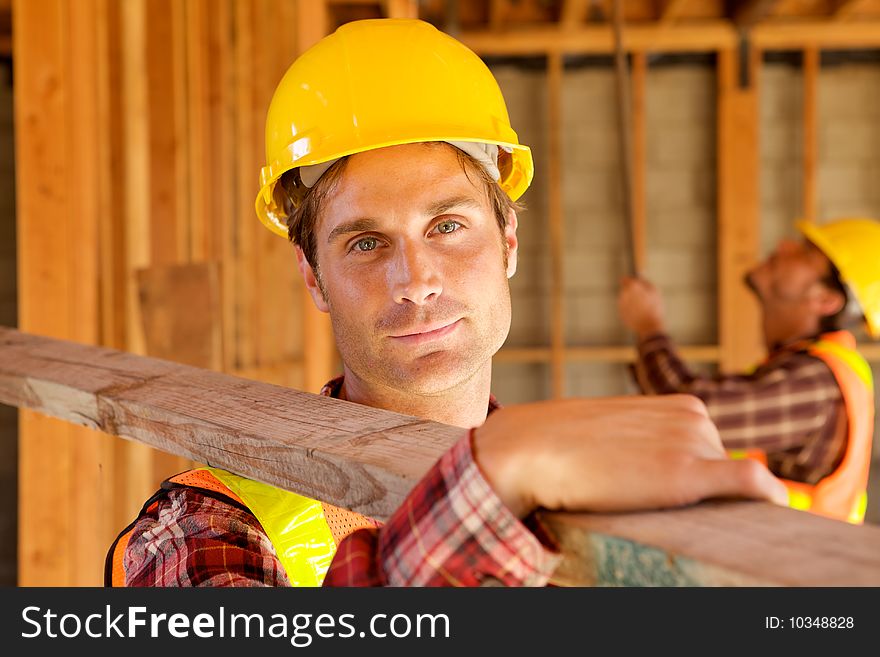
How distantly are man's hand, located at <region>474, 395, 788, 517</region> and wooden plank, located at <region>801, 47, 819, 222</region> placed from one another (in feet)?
22.8

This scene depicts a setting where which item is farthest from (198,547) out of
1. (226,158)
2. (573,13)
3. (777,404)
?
(573,13)

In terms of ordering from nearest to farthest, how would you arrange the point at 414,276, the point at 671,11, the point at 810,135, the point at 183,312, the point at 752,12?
the point at 414,276 < the point at 183,312 < the point at 752,12 < the point at 671,11 < the point at 810,135

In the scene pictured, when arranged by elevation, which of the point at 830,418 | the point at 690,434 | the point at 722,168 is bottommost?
the point at 690,434

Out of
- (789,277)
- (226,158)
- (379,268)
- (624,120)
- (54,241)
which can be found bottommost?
(379,268)

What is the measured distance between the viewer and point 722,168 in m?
7.09

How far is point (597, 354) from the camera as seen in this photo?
23.6 ft

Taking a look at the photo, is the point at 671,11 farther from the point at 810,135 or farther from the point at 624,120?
the point at 624,120

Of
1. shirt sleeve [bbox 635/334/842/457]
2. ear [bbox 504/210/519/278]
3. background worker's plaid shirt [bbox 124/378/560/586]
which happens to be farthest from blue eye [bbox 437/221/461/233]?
shirt sleeve [bbox 635/334/842/457]

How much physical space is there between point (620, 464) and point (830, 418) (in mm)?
3595

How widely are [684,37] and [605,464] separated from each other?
710 cm

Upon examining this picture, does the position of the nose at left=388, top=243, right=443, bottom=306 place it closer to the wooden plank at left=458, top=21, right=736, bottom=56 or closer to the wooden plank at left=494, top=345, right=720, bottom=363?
the wooden plank at left=494, top=345, right=720, bottom=363

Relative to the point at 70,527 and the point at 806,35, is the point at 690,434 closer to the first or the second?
the point at 70,527

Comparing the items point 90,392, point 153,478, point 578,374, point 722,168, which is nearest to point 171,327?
point 153,478

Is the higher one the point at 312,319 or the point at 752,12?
the point at 752,12
